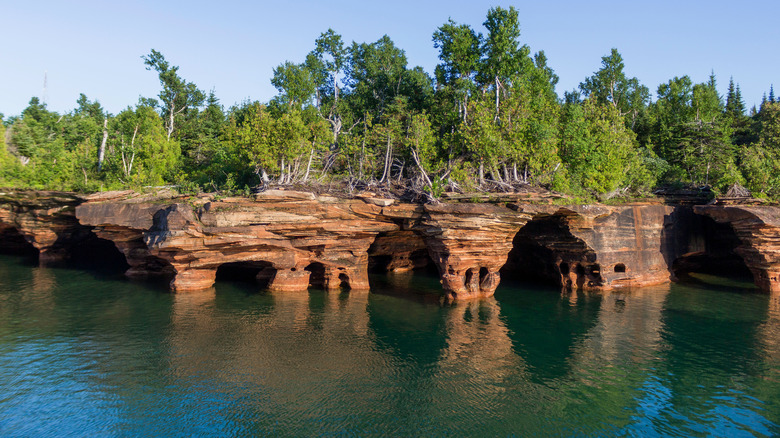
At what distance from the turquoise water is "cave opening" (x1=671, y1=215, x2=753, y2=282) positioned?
5.62 meters

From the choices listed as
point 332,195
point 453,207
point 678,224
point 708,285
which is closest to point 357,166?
point 332,195

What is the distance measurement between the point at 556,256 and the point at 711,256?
15.0 m

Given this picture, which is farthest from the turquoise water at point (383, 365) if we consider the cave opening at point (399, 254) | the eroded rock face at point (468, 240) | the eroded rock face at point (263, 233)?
the cave opening at point (399, 254)

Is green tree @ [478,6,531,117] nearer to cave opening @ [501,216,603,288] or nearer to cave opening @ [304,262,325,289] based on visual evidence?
cave opening @ [501,216,603,288]

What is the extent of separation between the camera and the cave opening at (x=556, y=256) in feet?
95.1

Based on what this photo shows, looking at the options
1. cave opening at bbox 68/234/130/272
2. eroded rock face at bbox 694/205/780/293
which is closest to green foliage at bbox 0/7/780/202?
eroded rock face at bbox 694/205/780/293

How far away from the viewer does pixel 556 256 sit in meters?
31.2

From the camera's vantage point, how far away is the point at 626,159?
33.3 m

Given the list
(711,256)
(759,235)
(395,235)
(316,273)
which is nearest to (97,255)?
(316,273)

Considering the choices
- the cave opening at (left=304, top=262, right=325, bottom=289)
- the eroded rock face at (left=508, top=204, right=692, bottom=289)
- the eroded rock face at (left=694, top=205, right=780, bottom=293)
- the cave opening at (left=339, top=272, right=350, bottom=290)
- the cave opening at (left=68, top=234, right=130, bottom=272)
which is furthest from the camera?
the cave opening at (left=68, top=234, right=130, bottom=272)

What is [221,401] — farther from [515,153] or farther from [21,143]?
→ [21,143]

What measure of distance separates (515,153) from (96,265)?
37.8 m

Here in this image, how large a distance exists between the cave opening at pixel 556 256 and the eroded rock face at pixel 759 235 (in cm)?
865

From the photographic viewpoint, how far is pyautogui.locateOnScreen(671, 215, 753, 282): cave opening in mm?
31547
